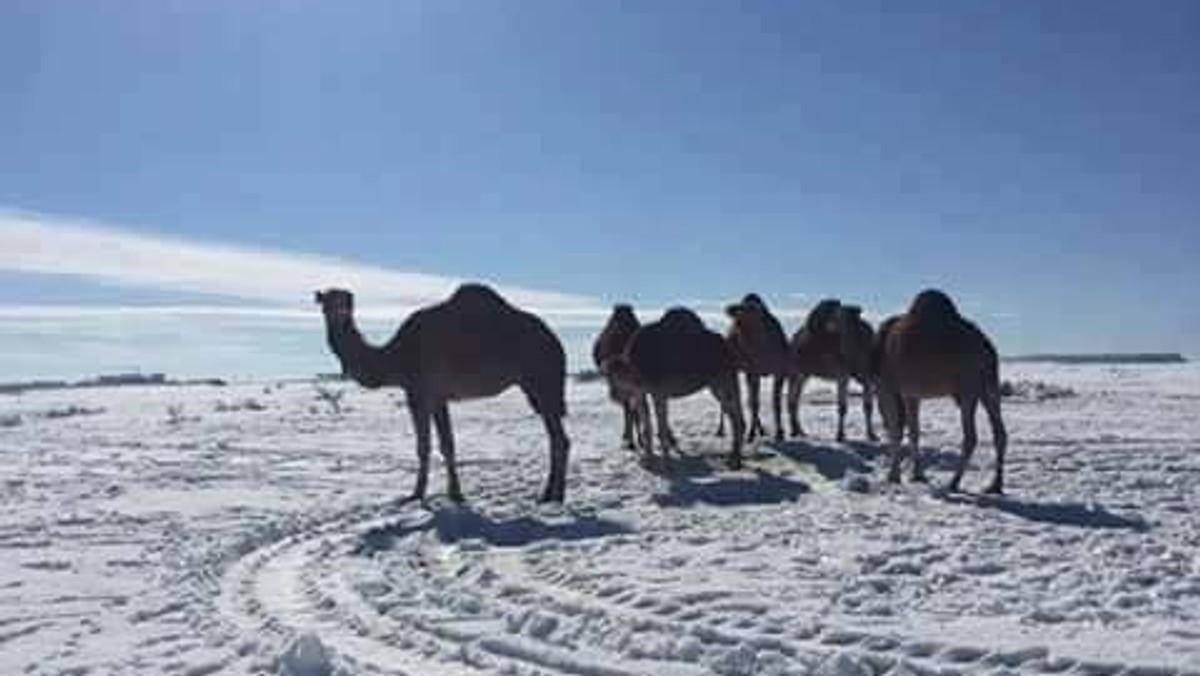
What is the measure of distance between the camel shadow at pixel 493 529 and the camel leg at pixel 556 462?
142 centimetres

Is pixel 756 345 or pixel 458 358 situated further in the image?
pixel 756 345

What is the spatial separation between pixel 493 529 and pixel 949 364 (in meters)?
6.18

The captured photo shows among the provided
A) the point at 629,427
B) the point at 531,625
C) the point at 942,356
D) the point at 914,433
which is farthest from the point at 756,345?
the point at 531,625

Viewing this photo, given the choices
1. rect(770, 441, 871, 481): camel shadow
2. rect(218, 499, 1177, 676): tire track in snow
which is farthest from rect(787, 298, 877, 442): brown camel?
rect(218, 499, 1177, 676): tire track in snow

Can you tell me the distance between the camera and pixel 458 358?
16.2 metres

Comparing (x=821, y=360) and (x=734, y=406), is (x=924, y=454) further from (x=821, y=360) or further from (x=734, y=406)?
(x=734, y=406)

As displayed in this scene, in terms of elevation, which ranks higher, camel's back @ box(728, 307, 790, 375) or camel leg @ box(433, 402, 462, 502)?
camel's back @ box(728, 307, 790, 375)

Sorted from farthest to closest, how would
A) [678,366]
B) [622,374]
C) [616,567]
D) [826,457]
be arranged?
[826,457] → [622,374] → [678,366] → [616,567]

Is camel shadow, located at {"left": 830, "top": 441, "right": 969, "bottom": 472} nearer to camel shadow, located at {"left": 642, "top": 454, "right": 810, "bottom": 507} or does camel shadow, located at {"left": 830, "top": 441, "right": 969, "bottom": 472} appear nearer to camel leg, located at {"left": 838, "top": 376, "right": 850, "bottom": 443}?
camel leg, located at {"left": 838, "top": 376, "right": 850, "bottom": 443}

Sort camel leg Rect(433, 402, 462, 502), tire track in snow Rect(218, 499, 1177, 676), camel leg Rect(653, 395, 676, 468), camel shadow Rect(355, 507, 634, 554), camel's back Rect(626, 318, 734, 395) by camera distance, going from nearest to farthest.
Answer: tire track in snow Rect(218, 499, 1177, 676) → camel shadow Rect(355, 507, 634, 554) → camel leg Rect(433, 402, 462, 502) → camel's back Rect(626, 318, 734, 395) → camel leg Rect(653, 395, 676, 468)

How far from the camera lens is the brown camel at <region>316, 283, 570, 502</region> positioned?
53.4 ft

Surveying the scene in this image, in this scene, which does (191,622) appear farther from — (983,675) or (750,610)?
(983,675)

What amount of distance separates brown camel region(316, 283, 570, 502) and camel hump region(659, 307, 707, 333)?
2.71 metres

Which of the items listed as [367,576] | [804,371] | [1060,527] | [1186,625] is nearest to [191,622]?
[367,576]
